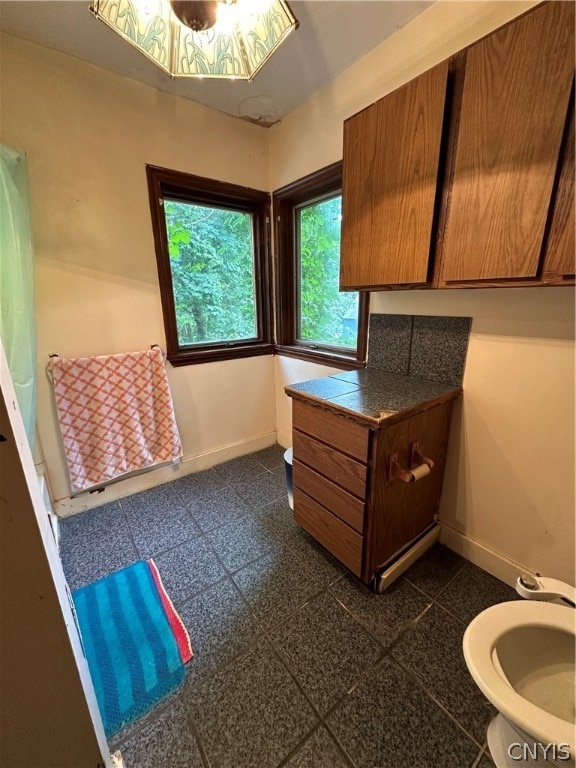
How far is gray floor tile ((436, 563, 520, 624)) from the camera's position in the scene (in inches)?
49.9

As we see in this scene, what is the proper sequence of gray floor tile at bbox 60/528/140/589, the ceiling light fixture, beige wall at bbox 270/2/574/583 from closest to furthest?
the ceiling light fixture → beige wall at bbox 270/2/574/583 → gray floor tile at bbox 60/528/140/589

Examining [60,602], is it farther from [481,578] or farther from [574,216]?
[481,578]

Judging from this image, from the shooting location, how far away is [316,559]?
1527 millimetres

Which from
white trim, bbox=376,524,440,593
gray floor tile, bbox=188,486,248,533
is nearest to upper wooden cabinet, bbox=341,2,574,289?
white trim, bbox=376,524,440,593

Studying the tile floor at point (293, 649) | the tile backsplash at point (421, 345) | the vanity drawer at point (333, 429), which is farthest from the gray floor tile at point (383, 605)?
the tile backsplash at point (421, 345)

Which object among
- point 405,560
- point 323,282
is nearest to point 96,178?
point 323,282

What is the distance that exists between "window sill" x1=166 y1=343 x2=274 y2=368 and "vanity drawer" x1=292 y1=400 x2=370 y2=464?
39.8 inches

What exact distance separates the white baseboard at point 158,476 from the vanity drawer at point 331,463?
1085mm

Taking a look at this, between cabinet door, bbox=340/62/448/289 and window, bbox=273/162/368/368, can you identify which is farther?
window, bbox=273/162/368/368

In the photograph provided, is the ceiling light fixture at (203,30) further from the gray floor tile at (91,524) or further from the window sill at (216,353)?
the gray floor tile at (91,524)

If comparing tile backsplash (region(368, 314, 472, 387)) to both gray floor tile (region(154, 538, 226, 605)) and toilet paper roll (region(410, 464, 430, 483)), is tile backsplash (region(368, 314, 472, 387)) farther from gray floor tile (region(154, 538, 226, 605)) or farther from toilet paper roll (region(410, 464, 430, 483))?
gray floor tile (region(154, 538, 226, 605))

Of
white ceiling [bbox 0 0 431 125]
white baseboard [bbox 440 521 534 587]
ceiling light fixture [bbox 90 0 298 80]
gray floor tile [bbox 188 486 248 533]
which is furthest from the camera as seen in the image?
gray floor tile [bbox 188 486 248 533]

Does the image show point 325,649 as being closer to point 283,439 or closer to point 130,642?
point 130,642

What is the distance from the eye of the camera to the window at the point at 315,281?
1.89 m
